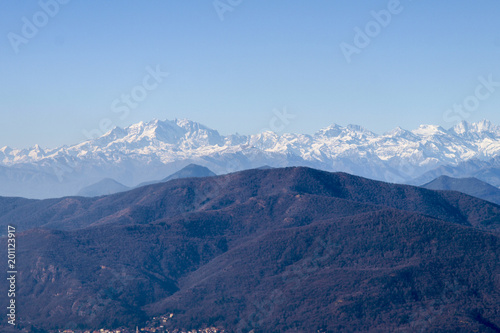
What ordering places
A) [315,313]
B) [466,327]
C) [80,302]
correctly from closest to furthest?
1. [466,327]
2. [315,313]
3. [80,302]

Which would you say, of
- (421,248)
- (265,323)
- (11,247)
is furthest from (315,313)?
(11,247)

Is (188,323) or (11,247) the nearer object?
(188,323)

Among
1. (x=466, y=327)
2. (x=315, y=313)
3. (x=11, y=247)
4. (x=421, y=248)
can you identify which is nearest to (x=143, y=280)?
(x=11, y=247)

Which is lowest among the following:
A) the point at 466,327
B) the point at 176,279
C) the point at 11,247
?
the point at 466,327

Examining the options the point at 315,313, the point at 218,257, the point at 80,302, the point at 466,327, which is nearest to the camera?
the point at 466,327

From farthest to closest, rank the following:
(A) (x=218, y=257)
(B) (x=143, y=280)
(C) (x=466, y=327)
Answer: (A) (x=218, y=257)
(B) (x=143, y=280)
(C) (x=466, y=327)

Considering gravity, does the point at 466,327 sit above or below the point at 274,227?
below

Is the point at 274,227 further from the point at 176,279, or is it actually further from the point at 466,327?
the point at 466,327

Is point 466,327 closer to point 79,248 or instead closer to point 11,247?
point 79,248

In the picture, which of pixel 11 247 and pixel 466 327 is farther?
pixel 11 247
